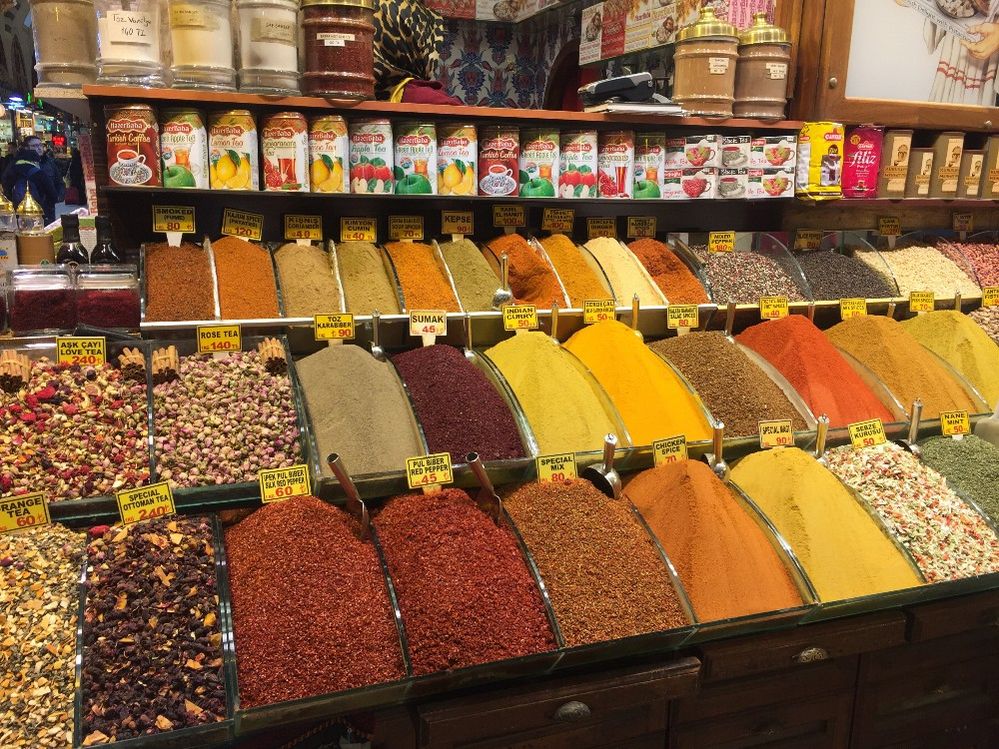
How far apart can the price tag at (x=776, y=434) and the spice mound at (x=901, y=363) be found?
0.47 meters

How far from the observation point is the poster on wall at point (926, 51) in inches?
104

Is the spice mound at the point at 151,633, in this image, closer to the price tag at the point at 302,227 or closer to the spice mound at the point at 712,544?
the spice mound at the point at 712,544

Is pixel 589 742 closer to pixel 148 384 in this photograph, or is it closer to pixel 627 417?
pixel 627 417

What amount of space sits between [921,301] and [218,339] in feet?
7.26

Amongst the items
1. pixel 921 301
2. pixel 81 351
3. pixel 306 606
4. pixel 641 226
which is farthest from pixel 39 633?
pixel 921 301

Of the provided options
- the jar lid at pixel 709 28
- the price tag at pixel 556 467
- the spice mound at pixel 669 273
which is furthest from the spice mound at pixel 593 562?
the jar lid at pixel 709 28

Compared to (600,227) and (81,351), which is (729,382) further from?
(81,351)

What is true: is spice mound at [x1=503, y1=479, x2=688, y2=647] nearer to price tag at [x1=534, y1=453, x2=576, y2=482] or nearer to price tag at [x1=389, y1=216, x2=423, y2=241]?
price tag at [x1=534, y1=453, x2=576, y2=482]

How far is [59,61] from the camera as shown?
1.88 metres

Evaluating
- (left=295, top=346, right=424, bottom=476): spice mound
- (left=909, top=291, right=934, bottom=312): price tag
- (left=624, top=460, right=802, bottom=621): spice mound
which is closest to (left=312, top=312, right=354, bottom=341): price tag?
(left=295, top=346, right=424, bottom=476): spice mound

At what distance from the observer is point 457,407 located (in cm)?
176

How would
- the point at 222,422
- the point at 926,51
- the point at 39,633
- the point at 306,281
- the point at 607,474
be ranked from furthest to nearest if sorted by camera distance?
the point at 926,51, the point at 306,281, the point at 607,474, the point at 222,422, the point at 39,633

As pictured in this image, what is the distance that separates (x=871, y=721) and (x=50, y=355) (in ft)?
6.46

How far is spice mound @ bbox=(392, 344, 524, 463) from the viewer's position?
167 centimetres
